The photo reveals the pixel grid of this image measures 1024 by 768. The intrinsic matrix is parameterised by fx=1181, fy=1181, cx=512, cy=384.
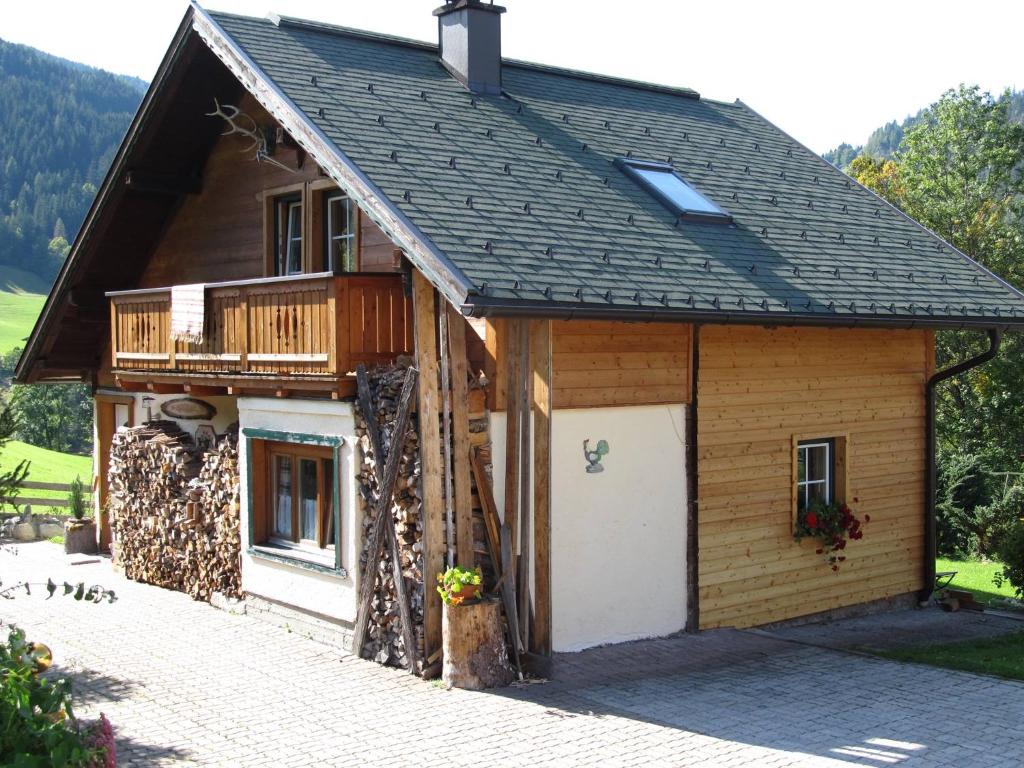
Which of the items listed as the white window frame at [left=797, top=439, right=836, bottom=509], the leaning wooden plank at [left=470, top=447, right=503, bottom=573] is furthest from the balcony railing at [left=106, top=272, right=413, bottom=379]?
the white window frame at [left=797, top=439, right=836, bottom=509]

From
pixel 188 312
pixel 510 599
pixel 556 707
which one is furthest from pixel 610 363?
pixel 188 312

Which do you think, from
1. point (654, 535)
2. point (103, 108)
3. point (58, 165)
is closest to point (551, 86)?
point (654, 535)

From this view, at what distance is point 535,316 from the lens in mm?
9992

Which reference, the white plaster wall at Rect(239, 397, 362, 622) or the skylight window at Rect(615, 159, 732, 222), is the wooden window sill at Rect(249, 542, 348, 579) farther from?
the skylight window at Rect(615, 159, 732, 222)

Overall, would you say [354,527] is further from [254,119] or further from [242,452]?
[254,119]

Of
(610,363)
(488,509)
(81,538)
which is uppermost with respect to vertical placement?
(610,363)

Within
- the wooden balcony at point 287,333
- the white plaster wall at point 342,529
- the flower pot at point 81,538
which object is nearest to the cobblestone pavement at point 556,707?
the white plaster wall at point 342,529

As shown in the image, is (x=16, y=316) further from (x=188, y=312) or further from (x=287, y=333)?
(x=287, y=333)

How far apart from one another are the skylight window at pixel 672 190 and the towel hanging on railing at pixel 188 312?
16.6 feet

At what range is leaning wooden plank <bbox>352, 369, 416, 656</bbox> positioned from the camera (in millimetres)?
10797

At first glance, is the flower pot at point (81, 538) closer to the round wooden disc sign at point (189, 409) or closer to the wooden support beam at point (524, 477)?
the round wooden disc sign at point (189, 409)

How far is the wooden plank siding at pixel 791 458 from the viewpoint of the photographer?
12.6 meters

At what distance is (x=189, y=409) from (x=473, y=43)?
5.88 m

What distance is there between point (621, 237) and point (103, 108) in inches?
6656
